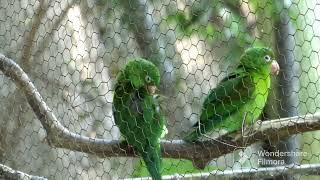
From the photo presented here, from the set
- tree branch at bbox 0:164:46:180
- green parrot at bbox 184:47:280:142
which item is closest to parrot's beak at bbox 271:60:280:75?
green parrot at bbox 184:47:280:142

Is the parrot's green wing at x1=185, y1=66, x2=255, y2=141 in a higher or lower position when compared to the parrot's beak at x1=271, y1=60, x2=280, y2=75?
lower

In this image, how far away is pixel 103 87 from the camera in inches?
53.7

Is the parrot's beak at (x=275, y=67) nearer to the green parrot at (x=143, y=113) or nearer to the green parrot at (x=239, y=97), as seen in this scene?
the green parrot at (x=239, y=97)

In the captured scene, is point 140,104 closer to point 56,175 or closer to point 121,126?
point 121,126

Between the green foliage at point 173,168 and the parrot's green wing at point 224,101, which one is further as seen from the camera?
the green foliage at point 173,168

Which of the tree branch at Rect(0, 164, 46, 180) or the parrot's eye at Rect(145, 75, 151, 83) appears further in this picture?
the tree branch at Rect(0, 164, 46, 180)

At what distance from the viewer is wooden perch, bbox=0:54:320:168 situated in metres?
0.97

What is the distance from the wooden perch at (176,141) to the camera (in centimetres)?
97

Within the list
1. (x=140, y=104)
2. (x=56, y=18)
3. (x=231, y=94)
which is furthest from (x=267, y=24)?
(x=56, y=18)

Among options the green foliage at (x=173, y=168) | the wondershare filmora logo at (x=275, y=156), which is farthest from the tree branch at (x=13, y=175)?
the wondershare filmora logo at (x=275, y=156)

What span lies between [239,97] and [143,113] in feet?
0.59

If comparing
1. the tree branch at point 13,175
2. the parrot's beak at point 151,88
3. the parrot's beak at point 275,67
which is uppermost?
the parrot's beak at point 275,67

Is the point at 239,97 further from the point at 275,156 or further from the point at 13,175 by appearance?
the point at 13,175

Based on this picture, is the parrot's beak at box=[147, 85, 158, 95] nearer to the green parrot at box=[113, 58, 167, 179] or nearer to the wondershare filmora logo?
the green parrot at box=[113, 58, 167, 179]
